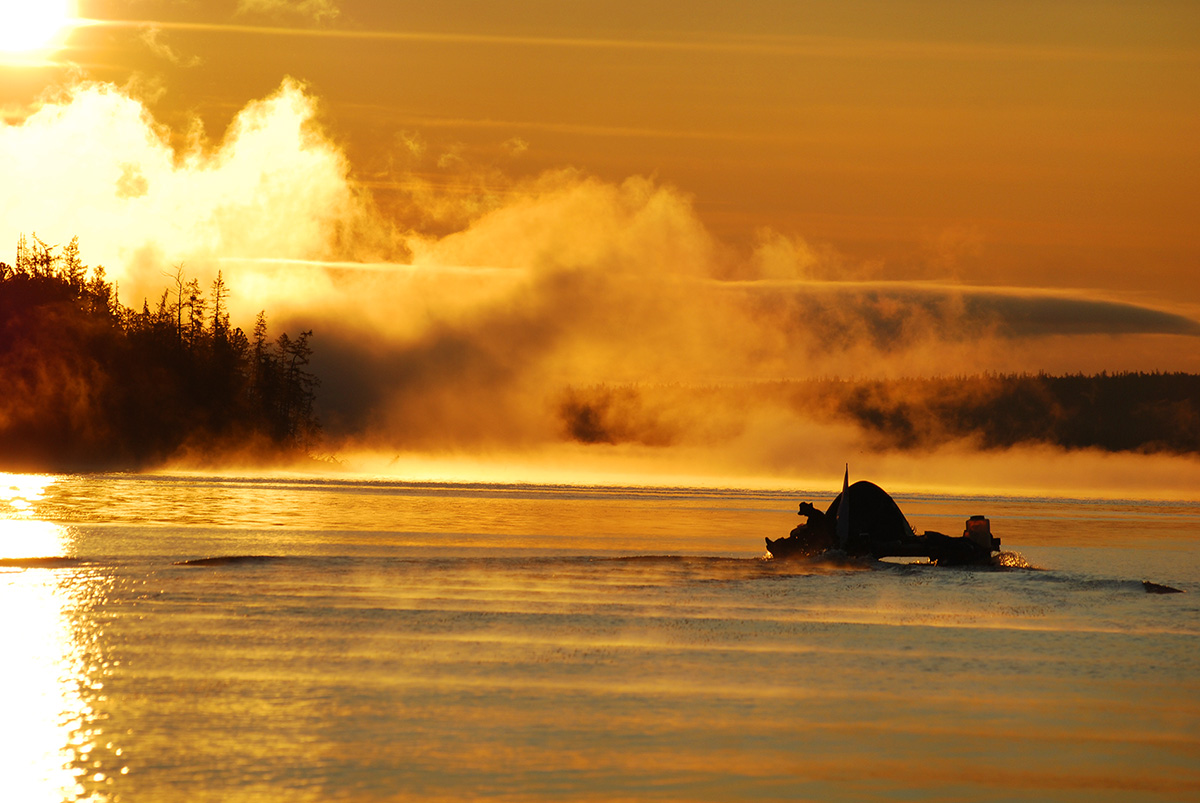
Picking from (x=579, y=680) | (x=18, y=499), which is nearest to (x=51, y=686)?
(x=579, y=680)

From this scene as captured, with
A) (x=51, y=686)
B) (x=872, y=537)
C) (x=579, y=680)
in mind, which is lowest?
(x=579, y=680)

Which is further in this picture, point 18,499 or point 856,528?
point 18,499

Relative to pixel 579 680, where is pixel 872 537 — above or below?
above

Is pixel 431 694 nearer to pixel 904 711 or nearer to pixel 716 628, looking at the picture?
pixel 904 711

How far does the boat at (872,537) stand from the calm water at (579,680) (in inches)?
195

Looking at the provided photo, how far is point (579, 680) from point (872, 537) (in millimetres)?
41090

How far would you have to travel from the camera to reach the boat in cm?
6366

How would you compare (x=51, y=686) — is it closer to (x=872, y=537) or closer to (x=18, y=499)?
(x=872, y=537)

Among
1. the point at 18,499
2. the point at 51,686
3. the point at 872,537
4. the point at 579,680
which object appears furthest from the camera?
the point at 18,499

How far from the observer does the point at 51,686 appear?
2536 centimetres

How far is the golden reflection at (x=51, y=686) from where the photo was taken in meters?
18.6

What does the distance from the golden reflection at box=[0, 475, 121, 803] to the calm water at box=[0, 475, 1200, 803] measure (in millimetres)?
96

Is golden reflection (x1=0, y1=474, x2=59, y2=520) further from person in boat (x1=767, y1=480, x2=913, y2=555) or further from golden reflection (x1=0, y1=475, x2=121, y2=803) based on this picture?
person in boat (x1=767, y1=480, x2=913, y2=555)

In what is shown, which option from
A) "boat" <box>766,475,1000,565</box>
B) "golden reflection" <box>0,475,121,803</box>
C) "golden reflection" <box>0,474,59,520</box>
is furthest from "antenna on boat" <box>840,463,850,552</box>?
"golden reflection" <box>0,474,59,520</box>
